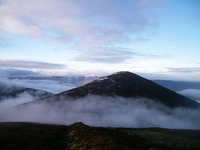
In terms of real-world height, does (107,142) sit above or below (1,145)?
above

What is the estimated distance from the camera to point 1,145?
8881 cm

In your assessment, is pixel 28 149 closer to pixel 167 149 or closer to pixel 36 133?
pixel 36 133

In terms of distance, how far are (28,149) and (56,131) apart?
25.5 metres

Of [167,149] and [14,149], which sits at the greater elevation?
[167,149]

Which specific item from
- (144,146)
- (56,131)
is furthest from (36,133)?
(144,146)

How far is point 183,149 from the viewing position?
78062 mm

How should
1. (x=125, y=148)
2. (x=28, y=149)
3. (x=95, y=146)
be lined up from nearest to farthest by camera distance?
1. (x=125, y=148)
2. (x=95, y=146)
3. (x=28, y=149)

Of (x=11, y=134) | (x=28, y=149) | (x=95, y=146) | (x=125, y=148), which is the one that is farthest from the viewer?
(x=11, y=134)

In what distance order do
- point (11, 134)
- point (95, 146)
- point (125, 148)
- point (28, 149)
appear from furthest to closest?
point (11, 134) < point (28, 149) < point (95, 146) < point (125, 148)

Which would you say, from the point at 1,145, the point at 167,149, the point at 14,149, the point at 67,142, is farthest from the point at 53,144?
the point at 167,149

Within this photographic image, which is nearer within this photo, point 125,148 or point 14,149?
point 125,148

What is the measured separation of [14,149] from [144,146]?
40.6m

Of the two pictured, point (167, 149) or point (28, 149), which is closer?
point (167, 149)

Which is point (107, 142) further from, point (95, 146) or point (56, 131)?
point (56, 131)
